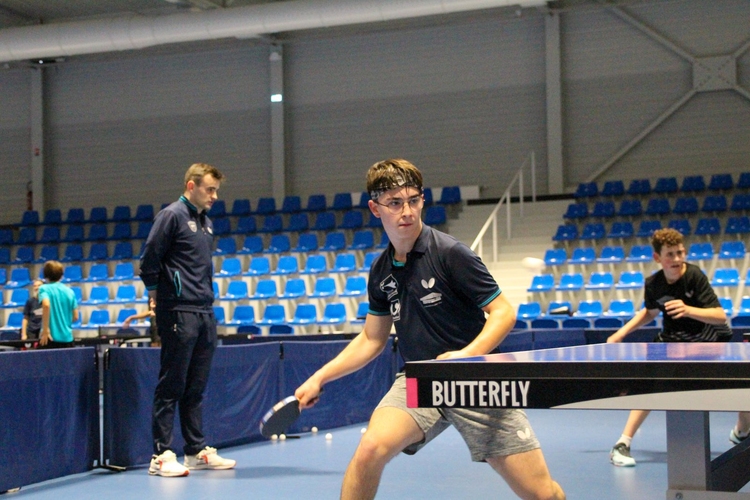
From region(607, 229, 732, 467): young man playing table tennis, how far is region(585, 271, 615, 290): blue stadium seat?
9.12 m

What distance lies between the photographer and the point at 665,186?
17359 millimetres

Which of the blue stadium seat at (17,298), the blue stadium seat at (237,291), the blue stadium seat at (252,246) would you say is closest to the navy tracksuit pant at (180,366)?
the blue stadium seat at (237,291)

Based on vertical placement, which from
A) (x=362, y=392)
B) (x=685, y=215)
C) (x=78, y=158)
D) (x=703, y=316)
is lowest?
(x=362, y=392)

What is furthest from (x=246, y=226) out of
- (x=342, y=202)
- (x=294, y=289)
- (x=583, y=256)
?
(x=583, y=256)

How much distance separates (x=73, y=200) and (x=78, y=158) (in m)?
1.01

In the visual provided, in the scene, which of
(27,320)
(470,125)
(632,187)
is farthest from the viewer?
(470,125)

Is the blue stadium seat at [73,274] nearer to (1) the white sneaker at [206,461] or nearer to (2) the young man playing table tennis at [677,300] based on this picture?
(1) the white sneaker at [206,461]

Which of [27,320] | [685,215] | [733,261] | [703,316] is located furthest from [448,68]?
[703,316]

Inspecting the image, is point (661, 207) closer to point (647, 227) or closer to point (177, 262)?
point (647, 227)

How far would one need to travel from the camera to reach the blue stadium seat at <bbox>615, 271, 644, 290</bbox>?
15.1 meters

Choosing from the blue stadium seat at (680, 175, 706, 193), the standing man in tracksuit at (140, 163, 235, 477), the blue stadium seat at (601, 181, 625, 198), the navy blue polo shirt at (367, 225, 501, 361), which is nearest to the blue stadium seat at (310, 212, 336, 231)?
the blue stadium seat at (601, 181, 625, 198)

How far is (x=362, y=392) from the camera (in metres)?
9.48

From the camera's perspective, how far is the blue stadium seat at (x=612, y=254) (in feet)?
51.5

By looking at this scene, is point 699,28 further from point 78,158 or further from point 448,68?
point 78,158
